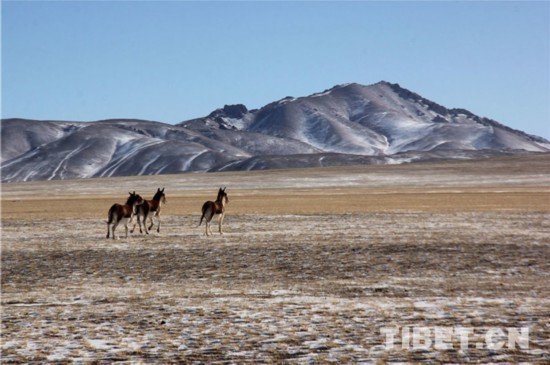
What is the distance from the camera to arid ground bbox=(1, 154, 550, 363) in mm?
10891

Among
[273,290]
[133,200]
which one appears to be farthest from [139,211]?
[273,290]

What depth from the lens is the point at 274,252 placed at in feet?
76.7

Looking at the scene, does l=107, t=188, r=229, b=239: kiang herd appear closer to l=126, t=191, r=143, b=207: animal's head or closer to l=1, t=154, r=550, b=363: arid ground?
l=126, t=191, r=143, b=207: animal's head

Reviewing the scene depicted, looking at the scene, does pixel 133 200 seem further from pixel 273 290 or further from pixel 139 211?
pixel 273 290

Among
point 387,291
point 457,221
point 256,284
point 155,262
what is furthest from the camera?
point 457,221

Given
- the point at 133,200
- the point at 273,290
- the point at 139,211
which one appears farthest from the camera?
the point at 139,211

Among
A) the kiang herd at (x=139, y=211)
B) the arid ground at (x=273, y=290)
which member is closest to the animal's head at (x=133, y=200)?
the kiang herd at (x=139, y=211)

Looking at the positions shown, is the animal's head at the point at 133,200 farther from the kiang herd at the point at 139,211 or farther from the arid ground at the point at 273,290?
the arid ground at the point at 273,290

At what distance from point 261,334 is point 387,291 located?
5.30m

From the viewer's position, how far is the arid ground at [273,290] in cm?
1089

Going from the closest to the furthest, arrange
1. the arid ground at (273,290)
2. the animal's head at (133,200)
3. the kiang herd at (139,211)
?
1. the arid ground at (273,290)
2. the kiang herd at (139,211)
3. the animal's head at (133,200)

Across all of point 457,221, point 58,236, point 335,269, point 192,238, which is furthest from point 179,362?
point 457,221

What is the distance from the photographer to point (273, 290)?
16562 mm

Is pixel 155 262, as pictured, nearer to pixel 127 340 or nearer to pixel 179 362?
pixel 127 340
